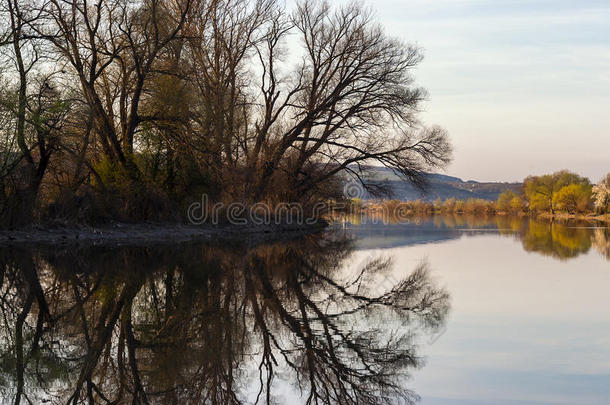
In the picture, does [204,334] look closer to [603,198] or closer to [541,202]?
[603,198]

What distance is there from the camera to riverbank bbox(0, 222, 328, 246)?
56.3 ft

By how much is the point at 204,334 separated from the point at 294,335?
91 cm

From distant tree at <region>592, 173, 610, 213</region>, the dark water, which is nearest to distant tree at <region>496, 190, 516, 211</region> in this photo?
distant tree at <region>592, 173, 610, 213</region>

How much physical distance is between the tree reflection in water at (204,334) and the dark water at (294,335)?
0.02 m

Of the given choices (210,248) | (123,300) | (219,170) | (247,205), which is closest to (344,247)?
(210,248)

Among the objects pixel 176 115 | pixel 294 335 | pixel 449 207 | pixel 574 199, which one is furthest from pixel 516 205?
pixel 294 335

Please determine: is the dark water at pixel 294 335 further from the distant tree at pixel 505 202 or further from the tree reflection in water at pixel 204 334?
the distant tree at pixel 505 202

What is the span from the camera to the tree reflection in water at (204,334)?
4809mm

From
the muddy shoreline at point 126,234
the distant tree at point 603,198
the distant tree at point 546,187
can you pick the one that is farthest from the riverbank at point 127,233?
the distant tree at point 546,187

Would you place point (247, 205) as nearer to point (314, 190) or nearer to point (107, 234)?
point (314, 190)

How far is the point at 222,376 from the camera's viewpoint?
5.07 metres

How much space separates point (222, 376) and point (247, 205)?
77.3 feet

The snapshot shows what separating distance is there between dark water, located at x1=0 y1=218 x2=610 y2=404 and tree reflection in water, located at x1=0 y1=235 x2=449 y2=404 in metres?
0.02

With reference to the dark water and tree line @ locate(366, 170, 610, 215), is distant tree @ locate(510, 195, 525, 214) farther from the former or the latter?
the dark water
